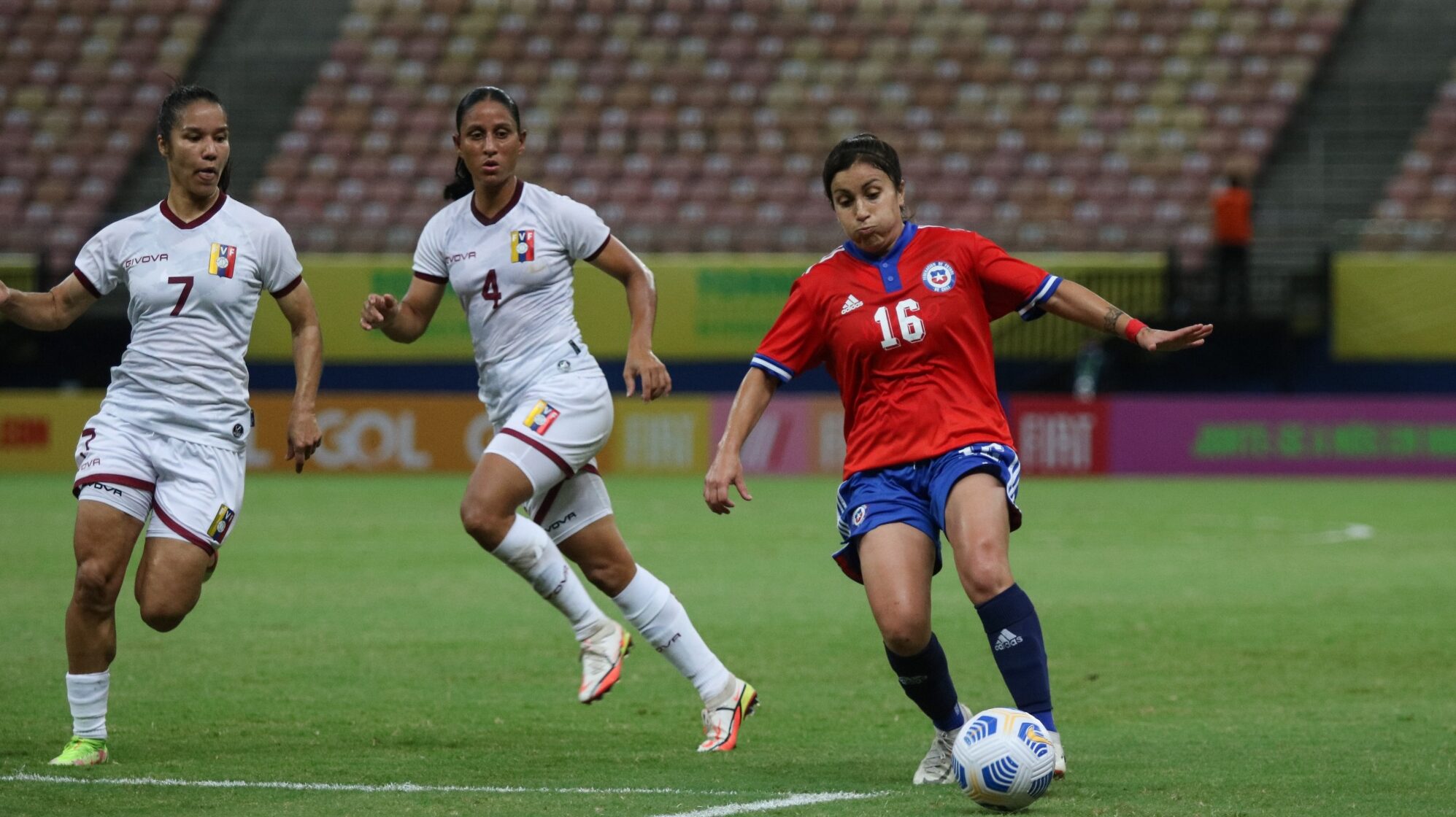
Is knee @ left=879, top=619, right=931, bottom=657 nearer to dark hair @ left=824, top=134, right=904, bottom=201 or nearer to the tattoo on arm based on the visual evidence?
the tattoo on arm

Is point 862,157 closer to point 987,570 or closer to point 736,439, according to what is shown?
point 736,439

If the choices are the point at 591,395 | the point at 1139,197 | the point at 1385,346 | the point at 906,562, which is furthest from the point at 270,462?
the point at 906,562

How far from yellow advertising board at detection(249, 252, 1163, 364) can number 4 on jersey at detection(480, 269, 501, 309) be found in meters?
17.6

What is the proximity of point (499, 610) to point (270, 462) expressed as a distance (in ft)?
44.6

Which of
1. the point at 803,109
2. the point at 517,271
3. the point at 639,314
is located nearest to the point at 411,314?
the point at 517,271

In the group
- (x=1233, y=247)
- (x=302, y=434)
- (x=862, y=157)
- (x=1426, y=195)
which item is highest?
(x=1426, y=195)

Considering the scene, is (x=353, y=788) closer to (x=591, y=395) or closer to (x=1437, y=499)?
(x=591, y=395)

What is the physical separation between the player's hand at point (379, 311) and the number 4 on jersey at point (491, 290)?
1.16 feet

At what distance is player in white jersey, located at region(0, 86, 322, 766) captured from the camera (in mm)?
6227

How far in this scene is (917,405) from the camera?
5.87 m

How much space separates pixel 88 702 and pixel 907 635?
2.73 metres

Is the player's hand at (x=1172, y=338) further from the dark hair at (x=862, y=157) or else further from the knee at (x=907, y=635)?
the knee at (x=907, y=635)

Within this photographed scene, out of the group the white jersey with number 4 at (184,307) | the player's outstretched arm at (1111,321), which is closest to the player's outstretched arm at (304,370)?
the white jersey with number 4 at (184,307)

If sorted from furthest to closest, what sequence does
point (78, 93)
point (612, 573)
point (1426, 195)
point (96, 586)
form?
point (78, 93)
point (1426, 195)
point (612, 573)
point (96, 586)
